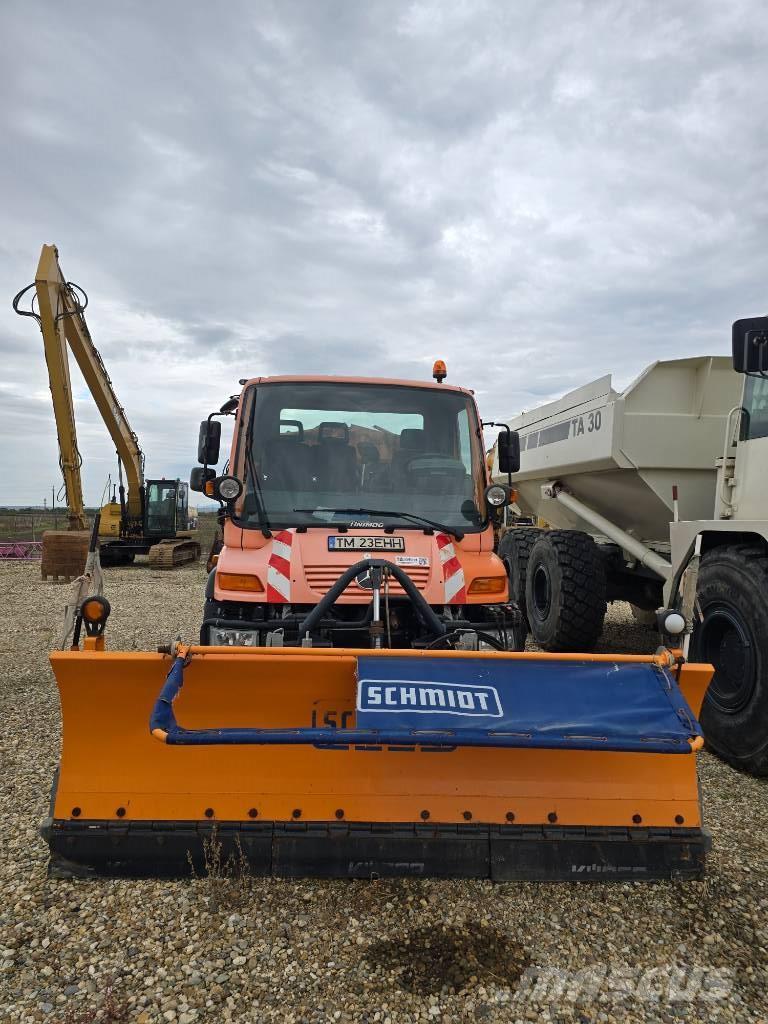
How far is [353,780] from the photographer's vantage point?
2838mm

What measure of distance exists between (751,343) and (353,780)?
10.7 feet

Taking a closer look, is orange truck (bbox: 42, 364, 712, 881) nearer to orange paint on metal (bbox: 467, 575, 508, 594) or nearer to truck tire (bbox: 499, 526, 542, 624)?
orange paint on metal (bbox: 467, 575, 508, 594)

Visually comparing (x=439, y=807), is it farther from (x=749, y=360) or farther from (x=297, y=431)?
(x=749, y=360)

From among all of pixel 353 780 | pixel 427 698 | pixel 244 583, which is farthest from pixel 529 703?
pixel 244 583

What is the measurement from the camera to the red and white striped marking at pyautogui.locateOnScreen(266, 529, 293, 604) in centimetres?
376

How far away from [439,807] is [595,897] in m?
0.72

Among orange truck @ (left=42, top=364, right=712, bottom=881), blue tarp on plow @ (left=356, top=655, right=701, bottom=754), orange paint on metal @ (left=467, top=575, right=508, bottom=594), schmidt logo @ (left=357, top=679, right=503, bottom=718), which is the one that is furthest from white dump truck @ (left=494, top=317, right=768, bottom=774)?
orange paint on metal @ (left=467, top=575, right=508, bottom=594)

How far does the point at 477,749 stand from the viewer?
9.40 ft

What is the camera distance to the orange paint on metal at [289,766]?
2.75 metres

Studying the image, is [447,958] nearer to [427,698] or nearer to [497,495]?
[427,698]

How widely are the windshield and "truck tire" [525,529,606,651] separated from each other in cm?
259

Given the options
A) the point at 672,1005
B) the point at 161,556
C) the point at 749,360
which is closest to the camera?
the point at 672,1005

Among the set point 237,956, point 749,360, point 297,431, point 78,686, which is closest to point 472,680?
point 237,956

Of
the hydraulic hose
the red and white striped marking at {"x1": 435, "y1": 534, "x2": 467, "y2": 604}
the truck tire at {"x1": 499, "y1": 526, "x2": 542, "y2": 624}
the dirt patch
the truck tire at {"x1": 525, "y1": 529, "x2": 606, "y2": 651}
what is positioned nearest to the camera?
the dirt patch
